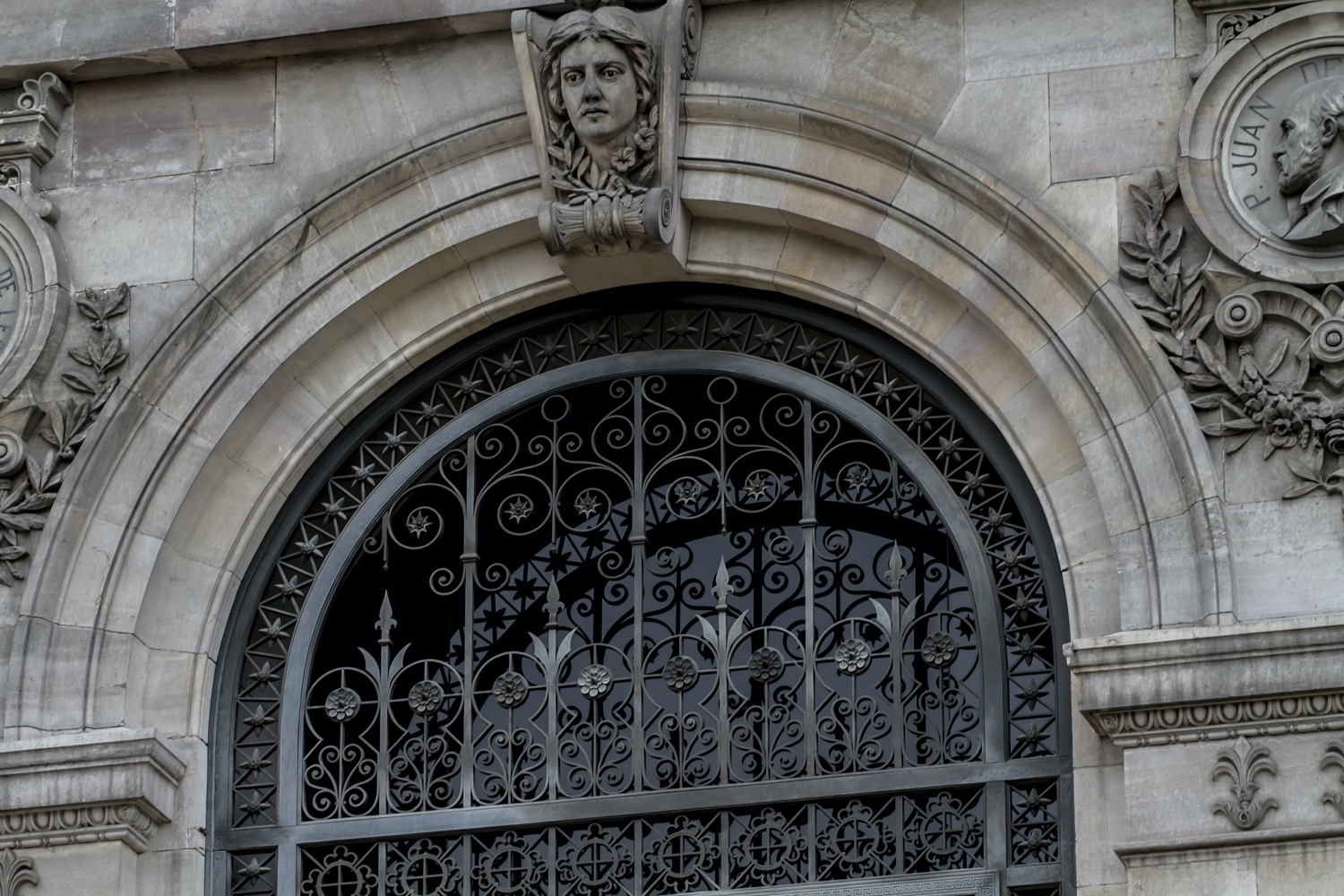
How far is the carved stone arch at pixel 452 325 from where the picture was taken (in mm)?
15023

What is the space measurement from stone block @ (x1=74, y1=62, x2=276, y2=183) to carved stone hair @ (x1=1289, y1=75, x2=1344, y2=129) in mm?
5565

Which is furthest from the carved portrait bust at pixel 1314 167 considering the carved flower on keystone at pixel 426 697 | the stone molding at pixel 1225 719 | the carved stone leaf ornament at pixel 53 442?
the carved stone leaf ornament at pixel 53 442

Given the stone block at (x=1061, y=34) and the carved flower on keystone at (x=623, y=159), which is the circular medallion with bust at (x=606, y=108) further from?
the stone block at (x=1061, y=34)

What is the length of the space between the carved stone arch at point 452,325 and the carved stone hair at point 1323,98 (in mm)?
1326

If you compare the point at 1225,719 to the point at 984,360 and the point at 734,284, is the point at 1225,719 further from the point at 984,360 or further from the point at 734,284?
the point at 734,284

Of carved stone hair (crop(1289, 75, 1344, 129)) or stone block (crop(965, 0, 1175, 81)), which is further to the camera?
stone block (crop(965, 0, 1175, 81))

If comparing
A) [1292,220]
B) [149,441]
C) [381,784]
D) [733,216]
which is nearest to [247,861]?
[381,784]

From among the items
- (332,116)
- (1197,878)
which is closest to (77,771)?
(332,116)

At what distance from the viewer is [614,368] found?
53.0 feet

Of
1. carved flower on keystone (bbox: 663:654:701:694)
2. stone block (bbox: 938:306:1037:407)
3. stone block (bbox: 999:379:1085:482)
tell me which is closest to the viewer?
stone block (bbox: 999:379:1085:482)

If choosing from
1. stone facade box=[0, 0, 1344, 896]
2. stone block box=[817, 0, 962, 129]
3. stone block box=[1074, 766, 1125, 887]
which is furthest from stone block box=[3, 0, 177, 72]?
stone block box=[1074, 766, 1125, 887]

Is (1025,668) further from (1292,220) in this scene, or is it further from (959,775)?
(1292,220)

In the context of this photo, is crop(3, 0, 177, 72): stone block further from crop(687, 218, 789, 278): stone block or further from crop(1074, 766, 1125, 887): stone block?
crop(1074, 766, 1125, 887): stone block

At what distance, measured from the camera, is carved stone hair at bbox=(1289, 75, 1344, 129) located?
14789 mm
